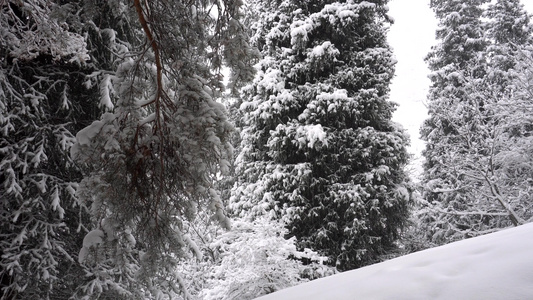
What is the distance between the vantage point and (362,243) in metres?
8.06

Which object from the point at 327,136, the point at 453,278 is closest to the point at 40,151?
the point at 453,278

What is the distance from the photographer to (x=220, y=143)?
3133 millimetres

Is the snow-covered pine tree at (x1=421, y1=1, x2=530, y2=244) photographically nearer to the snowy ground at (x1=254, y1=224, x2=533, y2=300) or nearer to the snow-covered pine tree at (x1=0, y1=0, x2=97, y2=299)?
the snowy ground at (x1=254, y1=224, x2=533, y2=300)

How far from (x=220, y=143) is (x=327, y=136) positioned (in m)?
5.60

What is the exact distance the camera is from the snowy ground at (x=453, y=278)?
1.71m

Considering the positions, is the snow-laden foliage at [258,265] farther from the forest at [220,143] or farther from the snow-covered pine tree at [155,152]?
the snow-covered pine tree at [155,152]

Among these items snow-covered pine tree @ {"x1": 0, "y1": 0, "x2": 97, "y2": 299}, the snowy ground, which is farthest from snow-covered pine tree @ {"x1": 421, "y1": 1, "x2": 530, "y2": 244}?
snow-covered pine tree @ {"x1": 0, "y1": 0, "x2": 97, "y2": 299}

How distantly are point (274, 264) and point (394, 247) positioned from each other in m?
3.25

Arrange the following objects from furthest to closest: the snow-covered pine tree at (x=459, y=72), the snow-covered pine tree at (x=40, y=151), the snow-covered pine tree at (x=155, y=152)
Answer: the snow-covered pine tree at (x=459, y=72), the snow-covered pine tree at (x=40, y=151), the snow-covered pine tree at (x=155, y=152)

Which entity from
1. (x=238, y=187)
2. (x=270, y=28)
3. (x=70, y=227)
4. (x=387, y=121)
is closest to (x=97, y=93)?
(x=70, y=227)

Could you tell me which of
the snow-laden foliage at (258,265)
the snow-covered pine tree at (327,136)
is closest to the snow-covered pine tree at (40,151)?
the snow-laden foliage at (258,265)

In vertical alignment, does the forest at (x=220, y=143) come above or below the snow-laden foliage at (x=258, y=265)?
above

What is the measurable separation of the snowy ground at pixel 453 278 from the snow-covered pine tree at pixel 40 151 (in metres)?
3.26

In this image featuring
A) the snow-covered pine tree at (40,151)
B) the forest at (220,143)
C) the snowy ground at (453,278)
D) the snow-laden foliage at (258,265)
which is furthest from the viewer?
the snow-laden foliage at (258,265)
